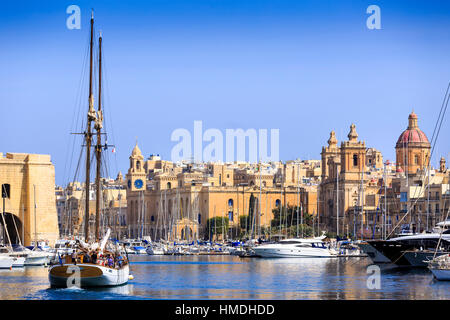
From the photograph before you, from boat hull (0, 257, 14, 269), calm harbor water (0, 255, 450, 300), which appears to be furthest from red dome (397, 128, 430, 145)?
boat hull (0, 257, 14, 269)

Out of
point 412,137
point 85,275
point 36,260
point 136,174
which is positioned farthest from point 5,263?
point 136,174

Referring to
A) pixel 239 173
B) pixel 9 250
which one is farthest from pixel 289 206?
pixel 9 250

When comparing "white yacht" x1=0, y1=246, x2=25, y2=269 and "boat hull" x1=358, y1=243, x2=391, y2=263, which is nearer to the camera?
"white yacht" x1=0, y1=246, x2=25, y2=269

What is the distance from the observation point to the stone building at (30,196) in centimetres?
4884

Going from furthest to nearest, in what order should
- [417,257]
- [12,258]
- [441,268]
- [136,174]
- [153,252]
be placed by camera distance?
[136,174]
[153,252]
[417,257]
[12,258]
[441,268]

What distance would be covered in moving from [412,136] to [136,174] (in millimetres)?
41165

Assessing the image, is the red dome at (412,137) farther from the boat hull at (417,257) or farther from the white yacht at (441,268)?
the white yacht at (441,268)

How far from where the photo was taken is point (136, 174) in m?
125

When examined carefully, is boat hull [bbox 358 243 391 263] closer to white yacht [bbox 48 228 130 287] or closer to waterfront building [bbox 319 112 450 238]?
white yacht [bbox 48 228 130 287]

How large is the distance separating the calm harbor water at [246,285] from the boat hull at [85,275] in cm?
22

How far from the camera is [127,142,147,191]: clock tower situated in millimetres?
124438

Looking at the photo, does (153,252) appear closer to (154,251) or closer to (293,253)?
(154,251)

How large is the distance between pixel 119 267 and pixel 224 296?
330cm

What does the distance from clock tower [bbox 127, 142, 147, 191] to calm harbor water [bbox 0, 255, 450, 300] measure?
81642 mm
